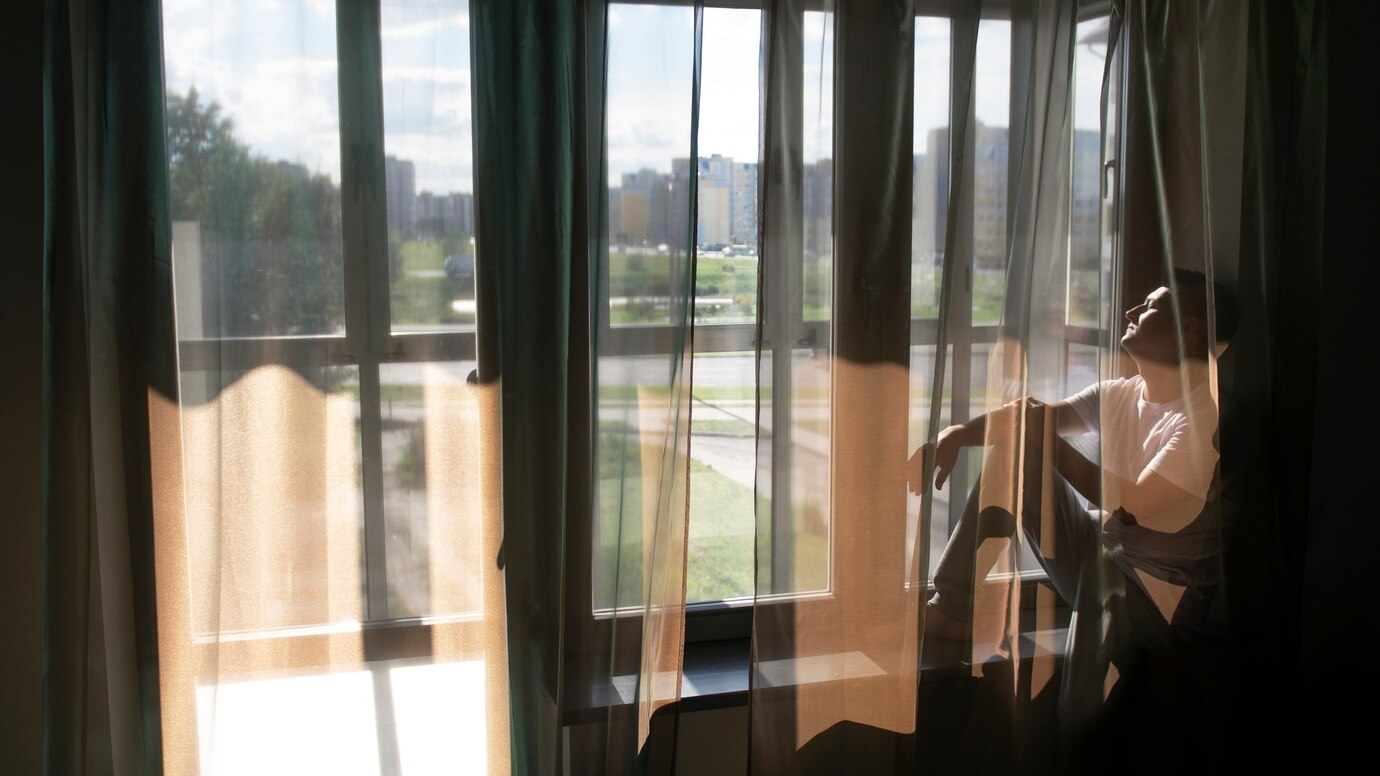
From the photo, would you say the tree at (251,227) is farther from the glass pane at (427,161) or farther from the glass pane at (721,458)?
the glass pane at (721,458)

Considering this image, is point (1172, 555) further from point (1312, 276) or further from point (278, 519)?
point (278, 519)

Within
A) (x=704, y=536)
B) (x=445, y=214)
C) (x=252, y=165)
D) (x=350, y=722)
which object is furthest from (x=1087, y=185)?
(x=350, y=722)

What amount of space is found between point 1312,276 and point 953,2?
3.41 feet

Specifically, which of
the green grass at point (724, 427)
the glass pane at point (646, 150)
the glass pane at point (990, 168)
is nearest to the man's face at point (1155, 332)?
the glass pane at point (990, 168)

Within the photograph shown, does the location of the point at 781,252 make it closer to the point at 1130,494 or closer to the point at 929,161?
the point at 929,161

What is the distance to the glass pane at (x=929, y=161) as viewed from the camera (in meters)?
1.74

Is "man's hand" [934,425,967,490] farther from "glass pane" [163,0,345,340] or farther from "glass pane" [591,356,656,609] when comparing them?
"glass pane" [163,0,345,340]

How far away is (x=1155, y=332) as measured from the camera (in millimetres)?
1968

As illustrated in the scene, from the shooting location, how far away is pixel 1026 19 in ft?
5.95

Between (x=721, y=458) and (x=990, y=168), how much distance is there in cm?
75

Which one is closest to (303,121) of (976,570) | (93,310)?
(93,310)

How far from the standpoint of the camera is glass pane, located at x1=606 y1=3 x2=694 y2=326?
158cm

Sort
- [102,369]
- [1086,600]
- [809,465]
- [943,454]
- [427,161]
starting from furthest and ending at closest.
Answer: [1086,600] < [943,454] < [809,465] < [427,161] < [102,369]

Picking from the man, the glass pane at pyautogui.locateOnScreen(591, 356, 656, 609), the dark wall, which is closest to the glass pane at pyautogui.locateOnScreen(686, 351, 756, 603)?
the glass pane at pyautogui.locateOnScreen(591, 356, 656, 609)
